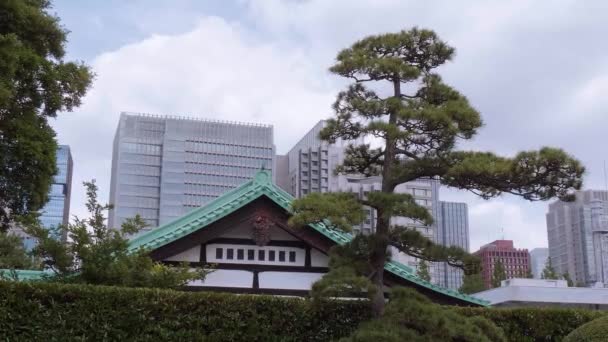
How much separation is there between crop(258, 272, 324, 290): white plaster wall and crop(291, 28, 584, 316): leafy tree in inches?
Result: 129

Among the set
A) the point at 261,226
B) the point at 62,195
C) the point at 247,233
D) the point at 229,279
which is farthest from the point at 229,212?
the point at 62,195

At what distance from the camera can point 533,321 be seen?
44.8 ft

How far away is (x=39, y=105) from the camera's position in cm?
1199

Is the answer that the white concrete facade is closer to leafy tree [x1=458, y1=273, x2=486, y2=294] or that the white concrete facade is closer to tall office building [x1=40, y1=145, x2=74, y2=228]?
leafy tree [x1=458, y1=273, x2=486, y2=294]

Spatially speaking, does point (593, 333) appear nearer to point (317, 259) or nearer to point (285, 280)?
point (317, 259)

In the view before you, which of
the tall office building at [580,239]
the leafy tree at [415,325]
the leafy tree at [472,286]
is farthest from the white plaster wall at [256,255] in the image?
the tall office building at [580,239]

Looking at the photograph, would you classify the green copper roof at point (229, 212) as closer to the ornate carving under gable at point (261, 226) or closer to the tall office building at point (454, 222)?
the ornate carving under gable at point (261, 226)

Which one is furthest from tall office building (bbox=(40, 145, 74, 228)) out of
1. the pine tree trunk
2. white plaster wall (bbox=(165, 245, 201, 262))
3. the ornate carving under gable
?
the pine tree trunk

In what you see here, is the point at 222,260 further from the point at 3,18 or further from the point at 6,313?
the point at 3,18

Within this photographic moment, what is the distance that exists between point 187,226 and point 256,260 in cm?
170

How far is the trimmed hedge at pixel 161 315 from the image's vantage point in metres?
10.8

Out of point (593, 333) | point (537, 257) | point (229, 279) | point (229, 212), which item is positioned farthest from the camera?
point (537, 257)

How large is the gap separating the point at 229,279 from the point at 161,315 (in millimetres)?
3174

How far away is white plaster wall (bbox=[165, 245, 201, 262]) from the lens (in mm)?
14555
